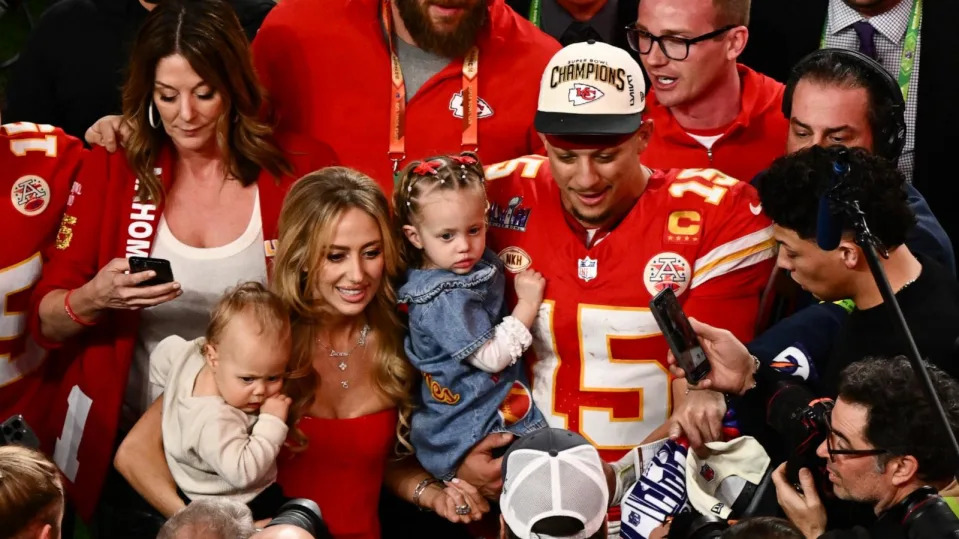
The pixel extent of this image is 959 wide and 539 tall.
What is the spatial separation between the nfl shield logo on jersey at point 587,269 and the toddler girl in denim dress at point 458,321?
12cm

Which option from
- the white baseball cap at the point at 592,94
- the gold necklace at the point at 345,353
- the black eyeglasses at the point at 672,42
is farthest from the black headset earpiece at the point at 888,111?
the gold necklace at the point at 345,353

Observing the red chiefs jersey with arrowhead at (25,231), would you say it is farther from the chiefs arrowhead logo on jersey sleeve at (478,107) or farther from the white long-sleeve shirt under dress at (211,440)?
the chiefs arrowhead logo on jersey sleeve at (478,107)

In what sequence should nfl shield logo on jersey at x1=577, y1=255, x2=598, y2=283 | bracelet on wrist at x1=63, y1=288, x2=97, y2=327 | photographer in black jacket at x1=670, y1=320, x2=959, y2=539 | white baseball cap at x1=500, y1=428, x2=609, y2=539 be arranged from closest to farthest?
white baseball cap at x1=500, y1=428, x2=609, y2=539 → photographer in black jacket at x1=670, y1=320, x2=959, y2=539 → nfl shield logo on jersey at x1=577, y1=255, x2=598, y2=283 → bracelet on wrist at x1=63, y1=288, x2=97, y2=327

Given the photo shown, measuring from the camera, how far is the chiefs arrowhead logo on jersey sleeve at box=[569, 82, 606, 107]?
383 centimetres

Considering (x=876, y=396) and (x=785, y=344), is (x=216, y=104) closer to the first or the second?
(x=785, y=344)

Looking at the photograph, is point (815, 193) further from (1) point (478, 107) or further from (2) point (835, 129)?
(1) point (478, 107)

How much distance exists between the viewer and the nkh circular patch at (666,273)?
12.5 ft

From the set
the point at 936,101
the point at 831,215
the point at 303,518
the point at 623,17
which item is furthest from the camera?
the point at 623,17

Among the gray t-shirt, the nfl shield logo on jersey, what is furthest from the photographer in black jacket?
the gray t-shirt

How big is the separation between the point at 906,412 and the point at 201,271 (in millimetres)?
2153

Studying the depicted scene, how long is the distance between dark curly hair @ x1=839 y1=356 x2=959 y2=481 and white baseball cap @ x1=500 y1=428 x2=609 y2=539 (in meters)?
0.67

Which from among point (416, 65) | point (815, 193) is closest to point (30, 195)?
point (416, 65)

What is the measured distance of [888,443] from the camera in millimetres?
3107

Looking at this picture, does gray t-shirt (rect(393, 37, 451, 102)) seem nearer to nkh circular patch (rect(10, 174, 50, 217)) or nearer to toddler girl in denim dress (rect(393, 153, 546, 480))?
toddler girl in denim dress (rect(393, 153, 546, 480))
